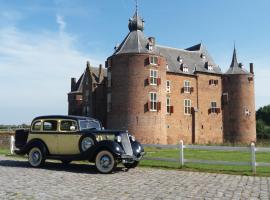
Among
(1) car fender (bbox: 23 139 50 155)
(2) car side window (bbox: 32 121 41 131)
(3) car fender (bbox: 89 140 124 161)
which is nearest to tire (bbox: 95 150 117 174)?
(3) car fender (bbox: 89 140 124 161)

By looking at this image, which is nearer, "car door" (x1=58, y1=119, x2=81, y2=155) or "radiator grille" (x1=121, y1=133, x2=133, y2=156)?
"radiator grille" (x1=121, y1=133, x2=133, y2=156)

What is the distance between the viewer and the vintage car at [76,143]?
1322 centimetres

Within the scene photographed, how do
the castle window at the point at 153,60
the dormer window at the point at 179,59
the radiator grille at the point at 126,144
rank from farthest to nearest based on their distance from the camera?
the dormer window at the point at 179,59
the castle window at the point at 153,60
the radiator grille at the point at 126,144

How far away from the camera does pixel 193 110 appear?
51562 millimetres

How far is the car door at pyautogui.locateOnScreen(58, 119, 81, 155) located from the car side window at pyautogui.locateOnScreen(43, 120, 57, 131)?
0.35 m

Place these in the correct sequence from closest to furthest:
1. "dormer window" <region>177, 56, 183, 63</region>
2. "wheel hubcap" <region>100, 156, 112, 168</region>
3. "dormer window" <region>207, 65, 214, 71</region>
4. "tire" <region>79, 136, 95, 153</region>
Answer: "wheel hubcap" <region>100, 156, 112, 168</region> < "tire" <region>79, 136, 95, 153</region> < "dormer window" <region>177, 56, 183, 63</region> < "dormer window" <region>207, 65, 214, 71</region>

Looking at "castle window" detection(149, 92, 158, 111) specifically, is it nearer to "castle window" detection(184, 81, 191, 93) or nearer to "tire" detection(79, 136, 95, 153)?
"castle window" detection(184, 81, 191, 93)

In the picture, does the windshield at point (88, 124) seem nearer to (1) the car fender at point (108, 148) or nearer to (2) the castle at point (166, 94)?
(1) the car fender at point (108, 148)

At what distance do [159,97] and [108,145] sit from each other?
104ft

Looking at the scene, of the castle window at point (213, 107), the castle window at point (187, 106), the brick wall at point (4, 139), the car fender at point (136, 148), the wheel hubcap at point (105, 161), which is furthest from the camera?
the castle window at point (213, 107)

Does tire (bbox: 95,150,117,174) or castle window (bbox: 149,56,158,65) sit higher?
castle window (bbox: 149,56,158,65)

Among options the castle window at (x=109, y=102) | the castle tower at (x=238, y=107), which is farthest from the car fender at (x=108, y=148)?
the castle tower at (x=238, y=107)

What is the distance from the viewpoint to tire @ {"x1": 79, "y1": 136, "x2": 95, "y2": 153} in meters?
13.7

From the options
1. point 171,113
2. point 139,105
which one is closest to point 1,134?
point 139,105
